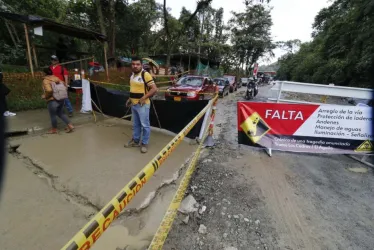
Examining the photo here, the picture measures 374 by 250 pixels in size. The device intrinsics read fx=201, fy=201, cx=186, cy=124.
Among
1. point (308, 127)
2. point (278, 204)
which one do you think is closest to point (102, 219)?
point (278, 204)

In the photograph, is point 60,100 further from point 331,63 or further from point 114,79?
point 331,63

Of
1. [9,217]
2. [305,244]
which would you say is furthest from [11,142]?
[305,244]

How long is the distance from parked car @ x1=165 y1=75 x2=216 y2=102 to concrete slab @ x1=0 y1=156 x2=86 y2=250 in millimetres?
5915

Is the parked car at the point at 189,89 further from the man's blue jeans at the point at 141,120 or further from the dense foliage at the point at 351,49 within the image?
the dense foliage at the point at 351,49

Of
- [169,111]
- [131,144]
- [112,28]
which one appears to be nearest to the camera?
[131,144]

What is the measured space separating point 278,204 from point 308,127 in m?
2.13

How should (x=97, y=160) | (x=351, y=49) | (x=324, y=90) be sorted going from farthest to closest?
(x=351, y=49) < (x=324, y=90) < (x=97, y=160)

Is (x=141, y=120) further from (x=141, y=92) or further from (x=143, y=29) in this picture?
(x=143, y=29)

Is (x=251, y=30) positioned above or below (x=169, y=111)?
above

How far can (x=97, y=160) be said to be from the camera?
3627mm

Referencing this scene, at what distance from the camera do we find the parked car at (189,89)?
859 cm

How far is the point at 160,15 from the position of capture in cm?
2805

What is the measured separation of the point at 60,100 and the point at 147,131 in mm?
2301

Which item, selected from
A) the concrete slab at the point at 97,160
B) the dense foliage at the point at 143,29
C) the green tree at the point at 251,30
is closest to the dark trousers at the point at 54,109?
the concrete slab at the point at 97,160
